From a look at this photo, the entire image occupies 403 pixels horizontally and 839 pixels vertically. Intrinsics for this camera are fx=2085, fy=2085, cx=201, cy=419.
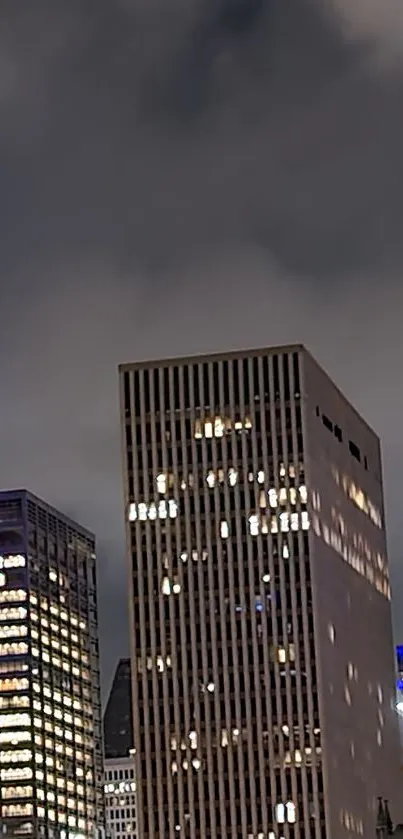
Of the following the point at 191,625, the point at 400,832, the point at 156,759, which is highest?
the point at 191,625

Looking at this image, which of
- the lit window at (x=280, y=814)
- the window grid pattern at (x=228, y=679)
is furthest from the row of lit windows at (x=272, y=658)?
the lit window at (x=280, y=814)

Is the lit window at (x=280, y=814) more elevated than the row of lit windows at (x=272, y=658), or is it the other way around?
the row of lit windows at (x=272, y=658)

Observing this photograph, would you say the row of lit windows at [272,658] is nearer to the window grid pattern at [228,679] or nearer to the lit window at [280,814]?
the window grid pattern at [228,679]

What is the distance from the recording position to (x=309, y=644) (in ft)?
647

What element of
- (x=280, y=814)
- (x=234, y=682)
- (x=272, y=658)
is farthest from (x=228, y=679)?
(x=280, y=814)

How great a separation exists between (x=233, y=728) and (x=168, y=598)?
45.2 feet

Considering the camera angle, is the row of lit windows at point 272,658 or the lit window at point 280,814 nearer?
the lit window at point 280,814

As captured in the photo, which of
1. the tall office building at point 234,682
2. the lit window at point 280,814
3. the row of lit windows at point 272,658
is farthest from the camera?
the row of lit windows at point 272,658

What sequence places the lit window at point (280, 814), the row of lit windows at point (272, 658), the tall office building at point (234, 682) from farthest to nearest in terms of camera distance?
the row of lit windows at point (272, 658), the tall office building at point (234, 682), the lit window at point (280, 814)

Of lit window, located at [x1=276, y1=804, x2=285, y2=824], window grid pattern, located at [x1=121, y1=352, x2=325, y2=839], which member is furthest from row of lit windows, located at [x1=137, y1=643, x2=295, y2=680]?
lit window, located at [x1=276, y1=804, x2=285, y2=824]

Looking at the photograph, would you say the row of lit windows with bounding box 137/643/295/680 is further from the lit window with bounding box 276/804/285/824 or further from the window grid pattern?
the lit window with bounding box 276/804/285/824

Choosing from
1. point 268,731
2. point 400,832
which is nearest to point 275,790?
point 268,731

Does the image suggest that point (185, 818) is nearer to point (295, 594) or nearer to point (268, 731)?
point (268, 731)

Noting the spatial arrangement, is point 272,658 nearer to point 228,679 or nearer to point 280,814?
point 228,679
